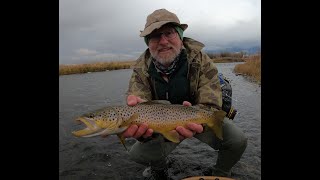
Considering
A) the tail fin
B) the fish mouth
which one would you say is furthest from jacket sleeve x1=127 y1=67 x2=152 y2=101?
the fish mouth

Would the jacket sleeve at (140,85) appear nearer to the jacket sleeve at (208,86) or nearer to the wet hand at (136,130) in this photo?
the jacket sleeve at (208,86)

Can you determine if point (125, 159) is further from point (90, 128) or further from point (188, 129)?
point (90, 128)

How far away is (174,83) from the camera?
14.9 feet

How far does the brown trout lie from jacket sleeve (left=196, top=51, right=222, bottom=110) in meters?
0.43

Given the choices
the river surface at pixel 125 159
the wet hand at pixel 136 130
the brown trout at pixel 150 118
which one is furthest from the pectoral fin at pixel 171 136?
the river surface at pixel 125 159

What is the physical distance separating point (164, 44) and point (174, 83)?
0.52 m

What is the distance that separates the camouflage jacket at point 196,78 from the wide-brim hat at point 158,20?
0.42 m

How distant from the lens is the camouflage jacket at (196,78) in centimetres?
433
